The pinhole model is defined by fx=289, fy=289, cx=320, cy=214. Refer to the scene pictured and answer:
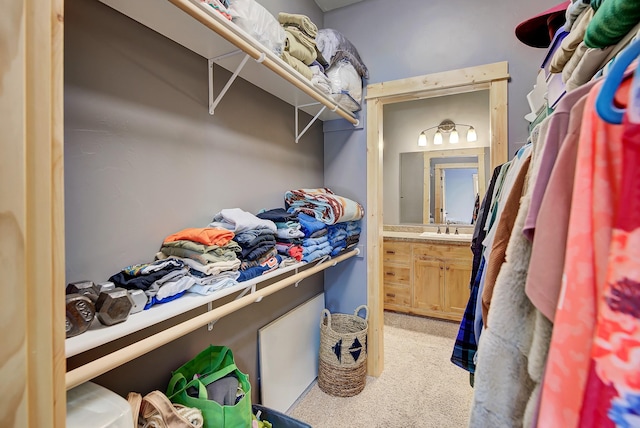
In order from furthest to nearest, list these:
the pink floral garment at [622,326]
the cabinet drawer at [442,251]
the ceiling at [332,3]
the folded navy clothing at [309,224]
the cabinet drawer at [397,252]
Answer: the cabinet drawer at [397,252], the cabinet drawer at [442,251], the ceiling at [332,3], the folded navy clothing at [309,224], the pink floral garment at [622,326]

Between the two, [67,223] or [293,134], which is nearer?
[67,223]

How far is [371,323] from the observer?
2.23 m

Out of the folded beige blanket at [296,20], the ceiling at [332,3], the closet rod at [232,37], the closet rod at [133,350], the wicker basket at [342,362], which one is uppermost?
the ceiling at [332,3]

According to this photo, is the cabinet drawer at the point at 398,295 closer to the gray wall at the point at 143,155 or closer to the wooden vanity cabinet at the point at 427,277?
the wooden vanity cabinet at the point at 427,277

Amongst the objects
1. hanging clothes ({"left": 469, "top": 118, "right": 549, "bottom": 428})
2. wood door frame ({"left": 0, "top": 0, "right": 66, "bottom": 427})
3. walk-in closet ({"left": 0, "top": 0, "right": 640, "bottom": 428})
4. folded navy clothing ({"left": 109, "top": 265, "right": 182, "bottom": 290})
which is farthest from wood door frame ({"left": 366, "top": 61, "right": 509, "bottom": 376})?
wood door frame ({"left": 0, "top": 0, "right": 66, "bottom": 427})

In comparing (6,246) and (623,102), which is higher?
(623,102)

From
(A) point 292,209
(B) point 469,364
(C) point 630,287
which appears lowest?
(B) point 469,364

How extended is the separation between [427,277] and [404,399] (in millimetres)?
1543

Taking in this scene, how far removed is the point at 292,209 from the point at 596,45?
142 centimetres

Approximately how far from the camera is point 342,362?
1.95m

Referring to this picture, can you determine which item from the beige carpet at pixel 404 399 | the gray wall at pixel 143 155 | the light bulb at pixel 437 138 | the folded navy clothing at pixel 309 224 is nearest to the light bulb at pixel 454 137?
the light bulb at pixel 437 138

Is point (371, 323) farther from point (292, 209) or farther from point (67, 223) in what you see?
point (67, 223)

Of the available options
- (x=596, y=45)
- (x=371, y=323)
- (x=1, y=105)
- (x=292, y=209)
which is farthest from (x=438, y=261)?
(x=1, y=105)

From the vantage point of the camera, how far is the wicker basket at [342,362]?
1951 millimetres
